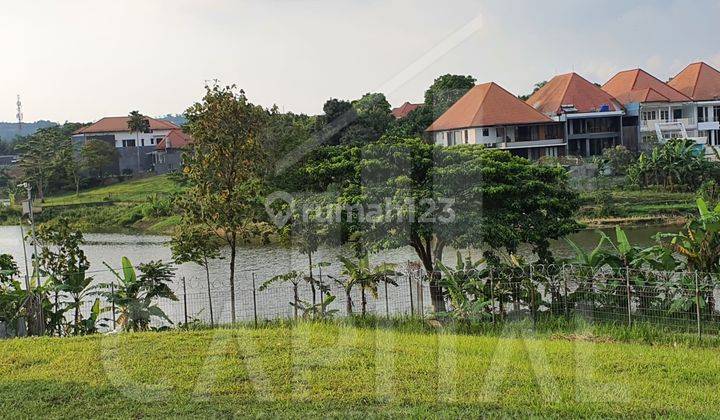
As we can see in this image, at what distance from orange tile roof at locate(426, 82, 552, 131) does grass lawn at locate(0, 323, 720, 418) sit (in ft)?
88.8

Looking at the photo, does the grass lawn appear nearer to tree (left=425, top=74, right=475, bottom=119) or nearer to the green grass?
the green grass

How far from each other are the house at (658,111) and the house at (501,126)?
4.91 metres

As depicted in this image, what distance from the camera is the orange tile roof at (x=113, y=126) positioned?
56.4m

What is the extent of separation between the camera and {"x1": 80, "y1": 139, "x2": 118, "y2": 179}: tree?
153ft

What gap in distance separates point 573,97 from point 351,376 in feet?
112

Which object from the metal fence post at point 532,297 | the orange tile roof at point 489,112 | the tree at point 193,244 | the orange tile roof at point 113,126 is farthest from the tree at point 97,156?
the metal fence post at point 532,297

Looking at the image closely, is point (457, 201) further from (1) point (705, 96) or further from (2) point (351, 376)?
(1) point (705, 96)

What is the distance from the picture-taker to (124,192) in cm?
4381

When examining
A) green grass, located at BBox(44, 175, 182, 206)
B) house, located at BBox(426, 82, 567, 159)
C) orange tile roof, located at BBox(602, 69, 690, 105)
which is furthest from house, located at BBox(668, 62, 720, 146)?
green grass, located at BBox(44, 175, 182, 206)

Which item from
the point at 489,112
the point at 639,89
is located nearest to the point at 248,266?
the point at 489,112

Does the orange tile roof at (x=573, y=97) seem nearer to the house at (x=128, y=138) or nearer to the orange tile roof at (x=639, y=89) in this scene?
the orange tile roof at (x=639, y=89)

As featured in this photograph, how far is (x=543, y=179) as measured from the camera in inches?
513

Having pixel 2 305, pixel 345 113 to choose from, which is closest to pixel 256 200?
pixel 2 305

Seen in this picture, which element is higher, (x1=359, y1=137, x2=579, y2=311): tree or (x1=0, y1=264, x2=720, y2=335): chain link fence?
(x1=359, y1=137, x2=579, y2=311): tree
